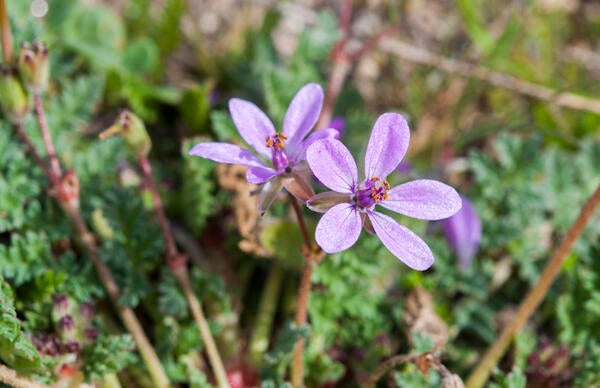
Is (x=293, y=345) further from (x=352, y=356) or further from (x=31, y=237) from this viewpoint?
(x=31, y=237)

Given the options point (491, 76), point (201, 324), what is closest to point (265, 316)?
point (201, 324)

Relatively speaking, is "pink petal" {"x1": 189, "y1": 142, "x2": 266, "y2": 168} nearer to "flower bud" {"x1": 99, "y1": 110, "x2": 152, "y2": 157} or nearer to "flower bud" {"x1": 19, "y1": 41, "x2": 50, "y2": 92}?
"flower bud" {"x1": 99, "y1": 110, "x2": 152, "y2": 157}

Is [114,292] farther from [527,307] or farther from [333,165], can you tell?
[527,307]

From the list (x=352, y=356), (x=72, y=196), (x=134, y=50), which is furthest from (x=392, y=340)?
(x=134, y=50)

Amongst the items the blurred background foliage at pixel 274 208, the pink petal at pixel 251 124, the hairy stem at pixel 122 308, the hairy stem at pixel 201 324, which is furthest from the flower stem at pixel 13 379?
the pink petal at pixel 251 124

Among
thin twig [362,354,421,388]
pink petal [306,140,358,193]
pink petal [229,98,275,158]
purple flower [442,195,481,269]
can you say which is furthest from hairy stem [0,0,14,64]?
purple flower [442,195,481,269]

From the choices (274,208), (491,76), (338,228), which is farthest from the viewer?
(491,76)
